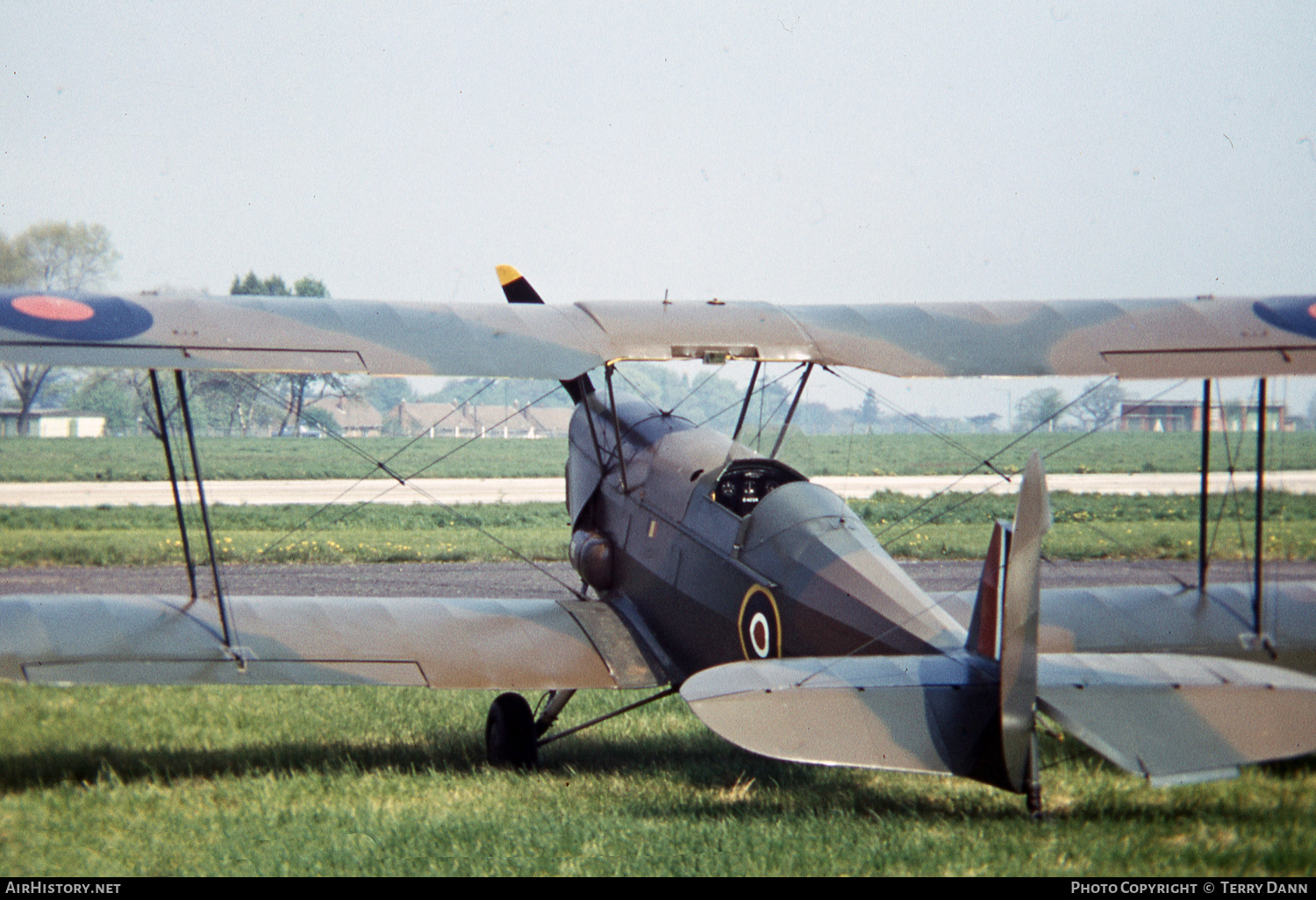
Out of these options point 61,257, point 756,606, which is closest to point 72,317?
point 756,606

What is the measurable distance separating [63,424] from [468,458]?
23688 millimetres

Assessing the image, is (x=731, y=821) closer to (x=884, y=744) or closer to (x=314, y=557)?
(x=884, y=744)

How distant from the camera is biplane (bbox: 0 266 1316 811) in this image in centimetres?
445

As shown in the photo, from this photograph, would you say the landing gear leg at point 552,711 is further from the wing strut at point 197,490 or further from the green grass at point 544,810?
the wing strut at point 197,490

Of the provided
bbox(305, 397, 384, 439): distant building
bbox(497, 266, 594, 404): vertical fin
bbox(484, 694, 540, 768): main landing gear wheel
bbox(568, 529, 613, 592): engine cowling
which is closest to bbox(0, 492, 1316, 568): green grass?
bbox(497, 266, 594, 404): vertical fin

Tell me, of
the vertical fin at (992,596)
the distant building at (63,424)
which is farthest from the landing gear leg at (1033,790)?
the distant building at (63,424)

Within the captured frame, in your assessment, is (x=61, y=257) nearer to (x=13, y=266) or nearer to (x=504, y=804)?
(x=13, y=266)

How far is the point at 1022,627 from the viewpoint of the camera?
432 cm

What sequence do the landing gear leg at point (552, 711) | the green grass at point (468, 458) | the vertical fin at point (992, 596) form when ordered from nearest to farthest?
the vertical fin at point (992, 596) < the landing gear leg at point (552, 711) < the green grass at point (468, 458)

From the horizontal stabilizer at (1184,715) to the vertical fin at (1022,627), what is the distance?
176mm

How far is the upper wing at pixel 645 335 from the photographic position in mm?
5805

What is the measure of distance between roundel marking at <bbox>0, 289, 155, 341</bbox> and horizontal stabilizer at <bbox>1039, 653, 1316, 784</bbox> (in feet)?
15.4

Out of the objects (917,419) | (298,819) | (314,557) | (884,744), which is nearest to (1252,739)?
(884,744)

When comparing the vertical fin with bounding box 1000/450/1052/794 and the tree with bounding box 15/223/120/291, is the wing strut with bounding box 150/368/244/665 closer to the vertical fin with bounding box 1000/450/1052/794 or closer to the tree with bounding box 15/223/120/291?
the vertical fin with bounding box 1000/450/1052/794
